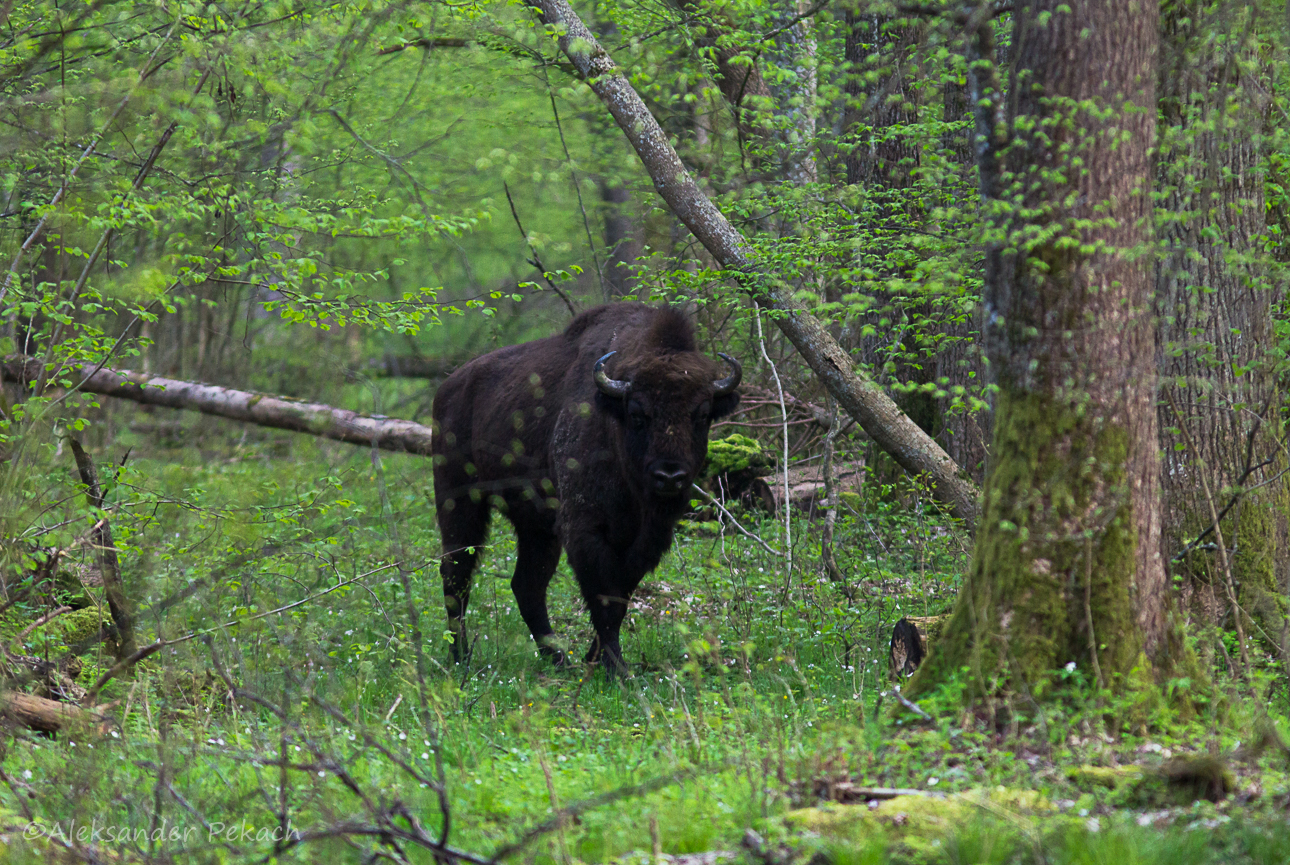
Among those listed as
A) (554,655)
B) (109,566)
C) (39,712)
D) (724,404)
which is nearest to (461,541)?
(554,655)

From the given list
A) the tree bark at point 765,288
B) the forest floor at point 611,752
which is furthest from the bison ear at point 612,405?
the forest floor at point 611,752

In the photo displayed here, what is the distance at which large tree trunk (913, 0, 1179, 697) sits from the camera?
4.22 m

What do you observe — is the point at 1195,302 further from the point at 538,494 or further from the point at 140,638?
the point at 140,638

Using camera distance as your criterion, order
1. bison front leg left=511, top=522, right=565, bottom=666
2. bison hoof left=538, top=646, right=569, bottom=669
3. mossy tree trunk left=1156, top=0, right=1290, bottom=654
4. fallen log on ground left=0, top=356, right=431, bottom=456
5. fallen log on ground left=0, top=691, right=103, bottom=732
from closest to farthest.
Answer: fallen log on ground left=0, top=691, right=103, bottom=732
mossy tree trunk left=1156, top=0, right=1290, bottom=654
bison hoof left=538, top=646, right=569, bottom=669
bison front leg left=511, top=522, right=565, bottom=666
fallen log on ground left=0, top=356, right=431, bottom=456

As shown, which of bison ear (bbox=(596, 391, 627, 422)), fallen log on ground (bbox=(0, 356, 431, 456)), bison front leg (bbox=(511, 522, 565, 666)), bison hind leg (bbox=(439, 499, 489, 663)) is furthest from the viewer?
fallen log on ground (bbox=(0, 356, 431, 456))

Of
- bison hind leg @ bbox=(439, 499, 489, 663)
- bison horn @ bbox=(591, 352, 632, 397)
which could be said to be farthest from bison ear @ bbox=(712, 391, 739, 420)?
bison hind leg @ bbox=(439, 499, 489, 663)

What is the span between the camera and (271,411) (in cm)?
1200

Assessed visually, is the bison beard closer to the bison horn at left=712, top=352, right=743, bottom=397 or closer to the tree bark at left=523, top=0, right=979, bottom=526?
the bison horn at left=712, top=352, right=743, bottom=397

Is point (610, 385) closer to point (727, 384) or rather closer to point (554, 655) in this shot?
point (727, 384)

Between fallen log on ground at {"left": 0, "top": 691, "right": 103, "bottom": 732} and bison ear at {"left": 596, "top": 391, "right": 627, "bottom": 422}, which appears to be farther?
bison ear at {"left": 596, "top": 391, "right": 627, "bottom": 422}

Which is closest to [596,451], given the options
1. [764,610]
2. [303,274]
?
[764,610]

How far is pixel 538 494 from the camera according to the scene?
8.75 metres

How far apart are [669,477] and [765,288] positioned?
149cm

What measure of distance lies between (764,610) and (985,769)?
405 cm
